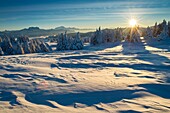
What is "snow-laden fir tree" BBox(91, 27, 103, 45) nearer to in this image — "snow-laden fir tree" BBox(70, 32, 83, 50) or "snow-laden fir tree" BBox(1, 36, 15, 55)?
"snow-laden fir tree" BBox(70, 32, 83, 50)

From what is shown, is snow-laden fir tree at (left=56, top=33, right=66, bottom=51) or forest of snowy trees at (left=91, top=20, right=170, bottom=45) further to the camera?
forest of snowy trees at (left=91, top=20, right=170, bottom=45)

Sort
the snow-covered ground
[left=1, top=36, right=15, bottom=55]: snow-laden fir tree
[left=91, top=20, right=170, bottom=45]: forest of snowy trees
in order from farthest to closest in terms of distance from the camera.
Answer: [left=91, top=20, right=170, bottom=45]: forest of snowy trees, [left=1, top=36, right=15, bottom=55]: snow-laden fir tree, the snow-covered ground

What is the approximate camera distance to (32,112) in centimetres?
987

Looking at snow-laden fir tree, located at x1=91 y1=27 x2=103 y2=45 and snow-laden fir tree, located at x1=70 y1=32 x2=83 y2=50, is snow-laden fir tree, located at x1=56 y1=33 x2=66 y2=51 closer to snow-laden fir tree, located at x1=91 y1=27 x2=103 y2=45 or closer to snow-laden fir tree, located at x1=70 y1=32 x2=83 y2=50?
snow-laden fir tree, located at x1=70 y1=32 x2=83 y2=50

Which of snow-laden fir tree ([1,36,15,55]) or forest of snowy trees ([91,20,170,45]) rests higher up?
forest of snowy trees ([91,20,170,45])

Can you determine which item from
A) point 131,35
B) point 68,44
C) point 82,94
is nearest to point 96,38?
point 131,35

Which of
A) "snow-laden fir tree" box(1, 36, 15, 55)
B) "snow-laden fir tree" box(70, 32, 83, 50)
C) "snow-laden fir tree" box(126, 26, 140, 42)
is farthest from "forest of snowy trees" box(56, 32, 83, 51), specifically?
"snow-laden fir tree" box(126, 26, 140, 42)

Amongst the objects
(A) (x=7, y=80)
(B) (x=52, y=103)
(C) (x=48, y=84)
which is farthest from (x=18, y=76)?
(B) (x=52, y=103)

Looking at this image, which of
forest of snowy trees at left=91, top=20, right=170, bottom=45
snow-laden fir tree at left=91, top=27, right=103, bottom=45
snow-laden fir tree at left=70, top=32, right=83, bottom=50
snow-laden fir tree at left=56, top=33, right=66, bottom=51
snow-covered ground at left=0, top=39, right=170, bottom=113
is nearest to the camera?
snow-covered ground at left=0, top=39, right=170, bottom=113

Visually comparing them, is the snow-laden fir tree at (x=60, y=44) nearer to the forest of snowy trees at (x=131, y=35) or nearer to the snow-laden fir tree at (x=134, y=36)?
the forest of snowy trees at (x=131, y=35)

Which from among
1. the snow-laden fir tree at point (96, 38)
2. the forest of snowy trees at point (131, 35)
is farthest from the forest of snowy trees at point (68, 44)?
the forest of snowy trees at point (131, 35)

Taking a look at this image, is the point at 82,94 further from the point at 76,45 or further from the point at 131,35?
the point at 131,35

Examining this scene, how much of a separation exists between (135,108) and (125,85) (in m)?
3.61

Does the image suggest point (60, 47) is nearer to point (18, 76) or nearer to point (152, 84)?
point (18, 76)
